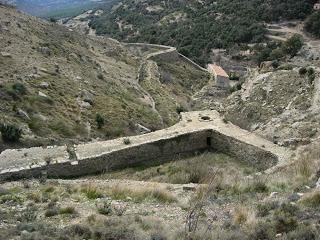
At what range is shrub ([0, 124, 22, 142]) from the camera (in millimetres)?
19945

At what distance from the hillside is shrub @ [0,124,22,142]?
1.51 ft

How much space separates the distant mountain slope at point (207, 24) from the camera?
Answer: 2736 inches

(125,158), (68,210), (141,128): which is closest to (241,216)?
(68,210)

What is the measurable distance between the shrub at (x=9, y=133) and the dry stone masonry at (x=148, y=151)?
6.63 ft

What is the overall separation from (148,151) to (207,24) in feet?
188

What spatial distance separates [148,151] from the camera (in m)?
20.8

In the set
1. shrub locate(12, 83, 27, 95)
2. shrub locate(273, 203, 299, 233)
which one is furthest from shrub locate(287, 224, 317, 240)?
shrub locate(12, 83, 27, 95)

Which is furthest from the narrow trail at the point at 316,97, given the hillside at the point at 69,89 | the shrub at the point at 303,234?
the shrub at the point at 303,234

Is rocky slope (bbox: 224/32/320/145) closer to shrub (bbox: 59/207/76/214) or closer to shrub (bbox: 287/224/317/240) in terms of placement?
shrub (bbox: 287/224/317/240)

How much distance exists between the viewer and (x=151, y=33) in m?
80.9

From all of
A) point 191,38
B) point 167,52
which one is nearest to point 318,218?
point 167,52

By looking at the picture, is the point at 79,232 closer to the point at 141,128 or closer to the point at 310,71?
the point at 141,128

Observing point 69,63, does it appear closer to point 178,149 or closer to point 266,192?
point 178,149

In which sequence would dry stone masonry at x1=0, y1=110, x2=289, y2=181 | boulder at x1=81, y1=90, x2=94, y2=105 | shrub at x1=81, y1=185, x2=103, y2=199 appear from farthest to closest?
boulder at x1=81, y1=90, x2=94, y2=105
dry stone masonry at x1=0, y1=110, x2=289, y2=181
shrub at x1=81, y1=185, x2=103, y2=199
